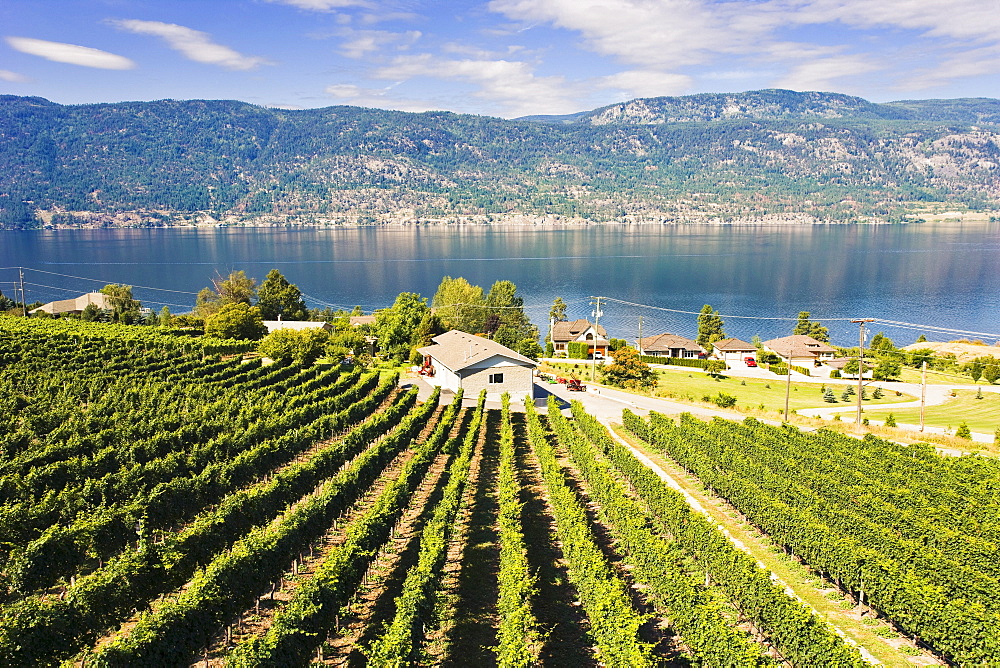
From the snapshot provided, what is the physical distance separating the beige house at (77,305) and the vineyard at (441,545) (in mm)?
58575

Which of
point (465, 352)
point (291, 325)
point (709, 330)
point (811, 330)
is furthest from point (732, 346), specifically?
point (291, 325)

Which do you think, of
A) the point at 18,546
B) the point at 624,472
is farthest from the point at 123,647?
the point at 624,472

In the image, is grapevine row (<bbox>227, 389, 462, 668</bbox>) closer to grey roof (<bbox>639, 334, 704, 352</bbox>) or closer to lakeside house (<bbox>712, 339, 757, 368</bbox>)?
grey roof (<bbox>639, 334, 704, 352</bbox>)

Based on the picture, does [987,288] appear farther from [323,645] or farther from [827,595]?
[323,645]

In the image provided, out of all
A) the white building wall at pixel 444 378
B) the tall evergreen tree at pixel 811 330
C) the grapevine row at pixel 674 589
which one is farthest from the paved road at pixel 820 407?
the grapevine row at pixel 674 589

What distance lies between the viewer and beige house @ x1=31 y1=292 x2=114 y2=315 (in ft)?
278

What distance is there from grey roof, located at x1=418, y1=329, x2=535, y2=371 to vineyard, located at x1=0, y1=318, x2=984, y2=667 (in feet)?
49.8

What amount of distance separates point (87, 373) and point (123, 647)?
1477 inches

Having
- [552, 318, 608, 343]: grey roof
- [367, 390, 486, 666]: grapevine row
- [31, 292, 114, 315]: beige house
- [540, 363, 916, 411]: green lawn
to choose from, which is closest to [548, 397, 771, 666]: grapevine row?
[367, 390, 486, 666]: grapevine row

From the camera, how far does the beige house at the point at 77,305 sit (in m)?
84.8

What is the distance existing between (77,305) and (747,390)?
8924 centimetres

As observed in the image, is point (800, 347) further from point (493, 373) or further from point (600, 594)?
point (600, 594)

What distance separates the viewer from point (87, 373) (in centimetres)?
4350

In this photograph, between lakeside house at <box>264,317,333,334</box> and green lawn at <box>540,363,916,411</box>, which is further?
lakeside house at <box>264,317,333,334</box>
